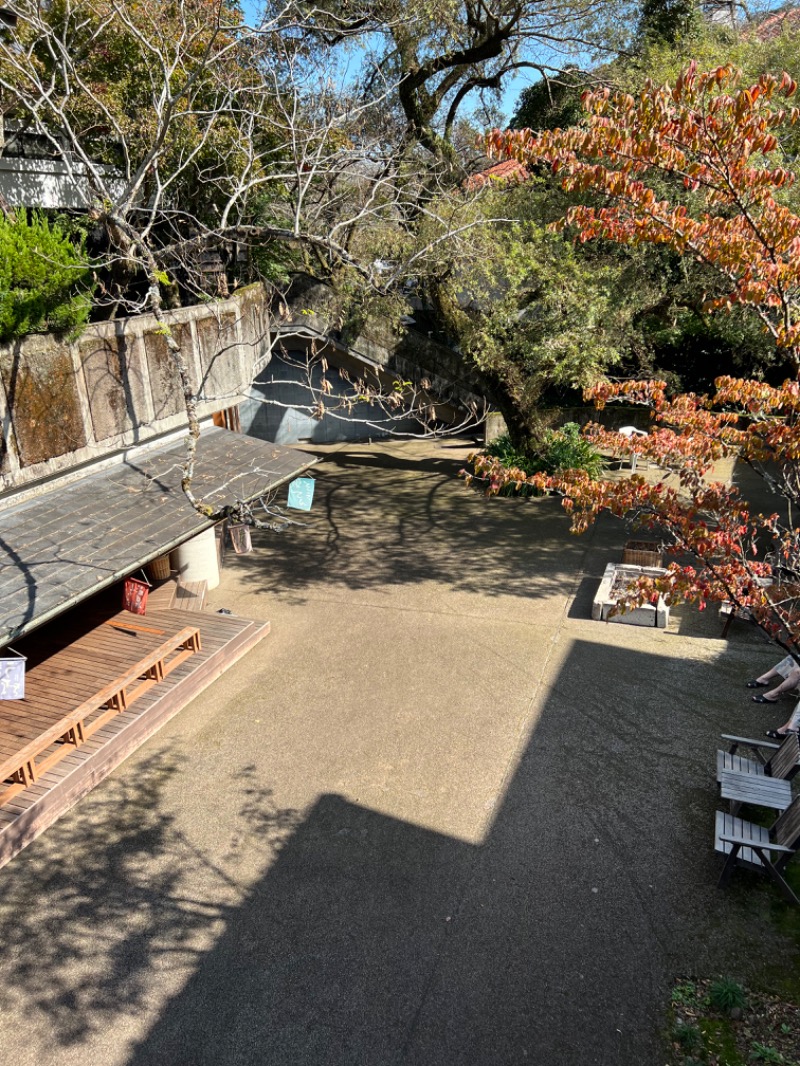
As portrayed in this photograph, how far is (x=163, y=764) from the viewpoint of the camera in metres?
8.45

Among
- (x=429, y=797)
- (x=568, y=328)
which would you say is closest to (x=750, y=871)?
(x=429, y=797)

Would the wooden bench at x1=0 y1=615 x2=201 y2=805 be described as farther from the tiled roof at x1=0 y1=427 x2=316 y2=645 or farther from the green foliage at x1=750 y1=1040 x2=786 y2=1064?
the green foliage at x1=750 y1=1040 x2=786 y2=1064

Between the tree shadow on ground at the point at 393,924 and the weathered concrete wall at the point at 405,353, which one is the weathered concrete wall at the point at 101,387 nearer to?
the tree shadow on ground at the point at 393,924

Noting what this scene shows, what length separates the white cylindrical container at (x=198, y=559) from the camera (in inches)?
488

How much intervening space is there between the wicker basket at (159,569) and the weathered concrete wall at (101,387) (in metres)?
2.48

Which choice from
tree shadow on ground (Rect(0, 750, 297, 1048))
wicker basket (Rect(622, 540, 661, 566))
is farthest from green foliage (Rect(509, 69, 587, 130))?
tree shadow on ground (Rect(0, 750, 297, 1048))

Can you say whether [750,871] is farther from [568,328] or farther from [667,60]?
[667,60]

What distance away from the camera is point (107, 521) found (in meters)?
8.56

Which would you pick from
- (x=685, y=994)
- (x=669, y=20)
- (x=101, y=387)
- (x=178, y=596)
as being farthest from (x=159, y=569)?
(x=669, y=20)

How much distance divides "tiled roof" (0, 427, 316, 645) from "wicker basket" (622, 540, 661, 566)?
5.55 metres

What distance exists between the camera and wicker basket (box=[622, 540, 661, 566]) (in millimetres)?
12539

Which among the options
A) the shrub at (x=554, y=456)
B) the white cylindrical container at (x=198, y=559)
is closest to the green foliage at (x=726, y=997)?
the white cylindrical container at (x=198, y=559)

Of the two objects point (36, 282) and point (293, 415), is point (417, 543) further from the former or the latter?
point (293, 415)

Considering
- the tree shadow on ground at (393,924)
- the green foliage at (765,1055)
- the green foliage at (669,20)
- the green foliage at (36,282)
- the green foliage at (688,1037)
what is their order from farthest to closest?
1. the green foliage at (669,20)
2. the green foliage at (36,282)
3. the tree shadow on ground at (393,924)
4. the green foliage at (688,1037)
5. the green foliage at (765,1055)
